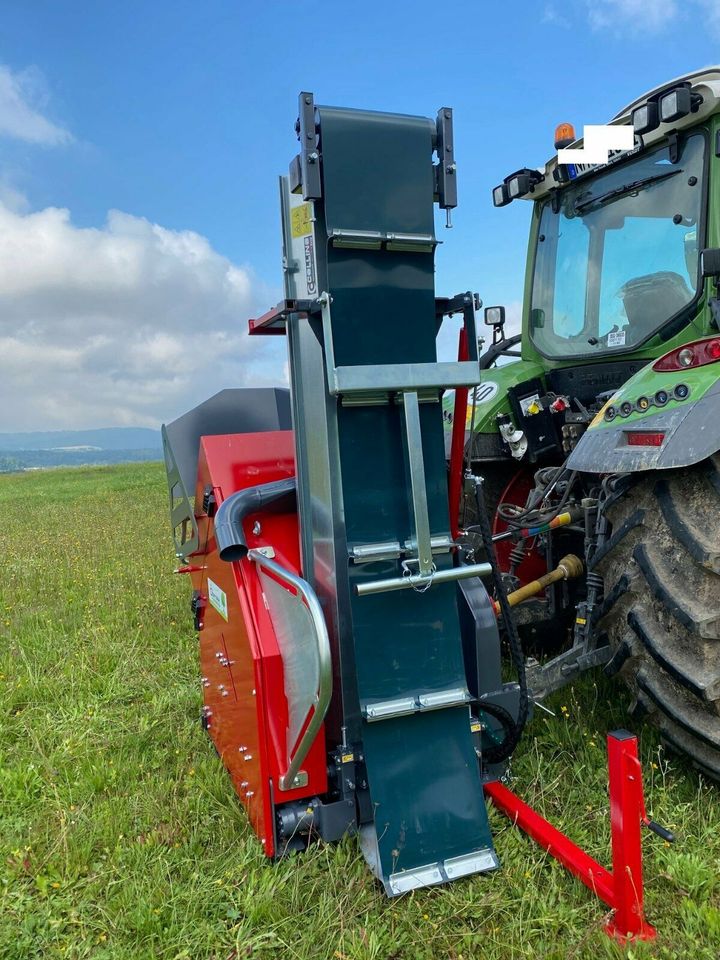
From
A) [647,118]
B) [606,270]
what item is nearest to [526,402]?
[606,270]

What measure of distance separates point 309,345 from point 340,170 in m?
0.48

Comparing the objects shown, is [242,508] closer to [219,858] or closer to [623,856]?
[219,858]

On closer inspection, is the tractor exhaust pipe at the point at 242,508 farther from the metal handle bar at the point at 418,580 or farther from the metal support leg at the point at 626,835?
the metal support leg at the point at 626,835

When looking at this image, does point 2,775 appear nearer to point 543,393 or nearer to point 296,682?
point 296,682

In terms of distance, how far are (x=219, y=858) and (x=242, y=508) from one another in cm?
106

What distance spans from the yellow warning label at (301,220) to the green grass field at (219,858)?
177 centimetres

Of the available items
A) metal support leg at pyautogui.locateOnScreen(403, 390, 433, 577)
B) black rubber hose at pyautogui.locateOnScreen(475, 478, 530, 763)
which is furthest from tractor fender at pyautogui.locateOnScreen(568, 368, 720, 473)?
metal support leg at pyautogui.locateOnScreen(403, 390, 433, 577)

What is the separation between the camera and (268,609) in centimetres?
228

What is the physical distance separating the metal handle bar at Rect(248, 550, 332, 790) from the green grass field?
308mm

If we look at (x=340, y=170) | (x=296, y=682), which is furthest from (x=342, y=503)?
(x=340, y=170)

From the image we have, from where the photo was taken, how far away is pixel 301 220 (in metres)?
2.12

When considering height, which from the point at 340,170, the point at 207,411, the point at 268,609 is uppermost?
the point at 340,170

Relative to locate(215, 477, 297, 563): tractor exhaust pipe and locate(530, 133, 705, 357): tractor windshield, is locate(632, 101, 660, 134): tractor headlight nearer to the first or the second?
locate(530, 133, 705, 357): tractor windshield

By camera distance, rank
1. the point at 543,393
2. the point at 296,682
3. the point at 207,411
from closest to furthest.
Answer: the point at 296,682
the point at 207,411
the point at 543,393
